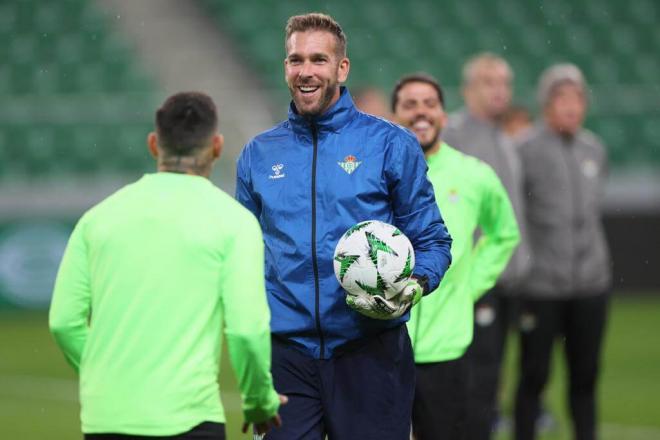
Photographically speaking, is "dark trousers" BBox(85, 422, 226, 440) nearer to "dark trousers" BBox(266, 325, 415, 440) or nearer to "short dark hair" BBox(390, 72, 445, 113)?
"dark trousers" BBox(266, 325, 415, 440)

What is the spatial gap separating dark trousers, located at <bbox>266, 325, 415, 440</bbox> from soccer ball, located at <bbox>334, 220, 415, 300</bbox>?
32 centimetres

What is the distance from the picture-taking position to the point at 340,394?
5336 mm

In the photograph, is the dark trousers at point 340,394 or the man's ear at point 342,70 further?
the man's ear at point 342,70

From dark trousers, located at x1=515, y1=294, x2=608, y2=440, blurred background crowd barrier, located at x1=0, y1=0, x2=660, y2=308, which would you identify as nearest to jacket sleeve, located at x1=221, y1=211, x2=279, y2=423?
dark trousers, located at x1=515, y1=294, x2=608, y2=440

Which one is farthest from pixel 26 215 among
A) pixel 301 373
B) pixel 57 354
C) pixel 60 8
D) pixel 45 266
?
pixel 301 373

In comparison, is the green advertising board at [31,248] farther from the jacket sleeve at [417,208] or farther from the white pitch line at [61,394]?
the jacket sleeve at [417,208]

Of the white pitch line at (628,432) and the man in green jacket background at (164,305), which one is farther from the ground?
the man in green jacket background at (164,305)

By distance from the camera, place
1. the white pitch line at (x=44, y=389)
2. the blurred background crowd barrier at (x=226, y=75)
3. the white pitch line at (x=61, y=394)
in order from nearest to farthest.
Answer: the white pitch line at (x=61, y=394) < the white pitch line at (x=44, y=389) < the blurred background crowd barrier at (x=226, y=75)

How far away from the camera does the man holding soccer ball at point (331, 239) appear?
17.4 feet

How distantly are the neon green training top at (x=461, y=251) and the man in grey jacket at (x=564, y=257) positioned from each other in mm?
1833

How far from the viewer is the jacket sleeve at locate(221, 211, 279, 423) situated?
4.33 meters

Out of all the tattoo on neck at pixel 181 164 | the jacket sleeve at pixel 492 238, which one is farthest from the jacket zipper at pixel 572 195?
the tattoo on neck at pixel 181 164

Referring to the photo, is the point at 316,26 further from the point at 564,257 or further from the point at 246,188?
the point at 564,257

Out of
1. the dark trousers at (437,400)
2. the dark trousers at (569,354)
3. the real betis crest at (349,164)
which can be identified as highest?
the real betis crest at (349,164)
